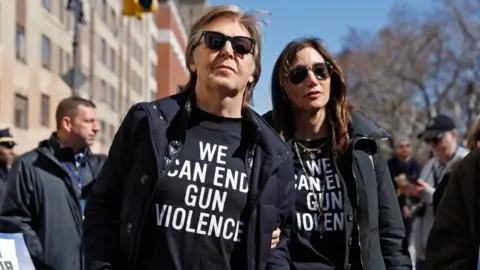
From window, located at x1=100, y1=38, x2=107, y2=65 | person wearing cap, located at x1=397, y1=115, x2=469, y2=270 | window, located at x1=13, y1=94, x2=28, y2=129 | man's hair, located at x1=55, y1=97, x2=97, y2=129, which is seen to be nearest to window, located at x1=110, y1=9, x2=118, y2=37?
window, located at x1=100, y1=38, x2=107, y2=65

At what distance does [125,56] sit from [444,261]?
5236 cm

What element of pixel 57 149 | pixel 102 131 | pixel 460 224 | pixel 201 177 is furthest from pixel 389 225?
pixel 102 131

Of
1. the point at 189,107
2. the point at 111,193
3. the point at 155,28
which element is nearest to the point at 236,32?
the point at 189,107

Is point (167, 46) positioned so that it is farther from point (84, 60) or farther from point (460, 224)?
point (460, 224)

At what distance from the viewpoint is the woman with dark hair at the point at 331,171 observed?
3.76 m

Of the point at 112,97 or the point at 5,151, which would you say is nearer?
the point at 5,151

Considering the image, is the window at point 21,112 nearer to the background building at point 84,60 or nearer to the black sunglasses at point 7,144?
the background building at point 84,60

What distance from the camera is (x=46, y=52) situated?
33031 millimetres

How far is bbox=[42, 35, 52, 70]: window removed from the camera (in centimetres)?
3231

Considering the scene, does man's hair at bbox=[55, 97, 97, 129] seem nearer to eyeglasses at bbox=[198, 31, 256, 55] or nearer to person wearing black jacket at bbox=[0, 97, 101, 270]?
person wearing black jacket at bbox=[0, 97, 101, 270]

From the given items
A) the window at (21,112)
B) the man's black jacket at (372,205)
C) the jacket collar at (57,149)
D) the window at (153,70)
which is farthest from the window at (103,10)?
the man's black jacket at (372,205)

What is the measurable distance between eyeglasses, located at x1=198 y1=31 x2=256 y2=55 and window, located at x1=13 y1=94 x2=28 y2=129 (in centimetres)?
2624

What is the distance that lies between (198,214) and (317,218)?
1090 millimetres

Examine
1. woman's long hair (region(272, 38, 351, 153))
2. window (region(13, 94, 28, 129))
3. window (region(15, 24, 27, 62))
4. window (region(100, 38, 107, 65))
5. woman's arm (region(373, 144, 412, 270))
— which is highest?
window (region(100, 38, 107, 65))
